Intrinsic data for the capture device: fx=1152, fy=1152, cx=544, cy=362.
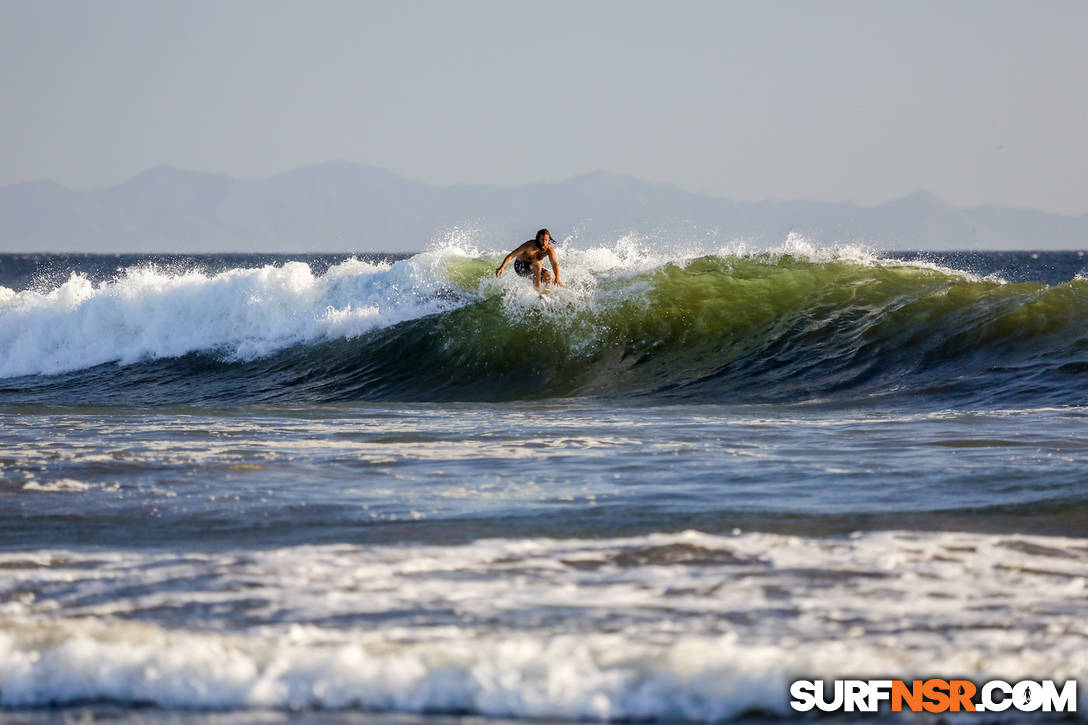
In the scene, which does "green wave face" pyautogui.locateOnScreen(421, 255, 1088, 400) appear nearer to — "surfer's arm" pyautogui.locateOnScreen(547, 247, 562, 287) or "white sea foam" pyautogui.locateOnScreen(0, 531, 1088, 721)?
"surfer's arm" pyautogui.locateOnScreen(547, 247, 562, 287)

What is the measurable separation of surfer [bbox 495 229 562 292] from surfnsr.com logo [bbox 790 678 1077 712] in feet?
44.0

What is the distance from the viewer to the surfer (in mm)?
16797

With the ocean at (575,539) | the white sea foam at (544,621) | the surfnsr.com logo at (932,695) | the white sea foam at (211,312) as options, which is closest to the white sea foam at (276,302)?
the white sea foam at (211,312)

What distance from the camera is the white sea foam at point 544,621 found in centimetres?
341

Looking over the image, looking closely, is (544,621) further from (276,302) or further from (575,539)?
(276,302)

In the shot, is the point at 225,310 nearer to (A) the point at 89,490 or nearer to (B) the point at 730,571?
(A) the point at 89,490

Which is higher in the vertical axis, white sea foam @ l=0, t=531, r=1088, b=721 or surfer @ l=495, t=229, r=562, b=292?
surfer @ l=495, t=229, r=562, b=292

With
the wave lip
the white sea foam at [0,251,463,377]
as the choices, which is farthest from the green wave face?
the white sea foam at [0,251,463,377]

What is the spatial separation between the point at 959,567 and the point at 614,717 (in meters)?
2.02

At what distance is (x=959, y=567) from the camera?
464cm

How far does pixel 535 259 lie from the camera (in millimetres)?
17016

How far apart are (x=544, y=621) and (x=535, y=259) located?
13295 millimetres

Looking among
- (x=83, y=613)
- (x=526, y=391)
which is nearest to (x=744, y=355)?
(x=526, y=391)

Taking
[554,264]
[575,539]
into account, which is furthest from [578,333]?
[575,539]
